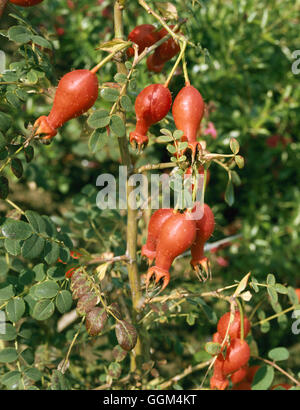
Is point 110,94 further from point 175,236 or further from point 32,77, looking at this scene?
point 175,236

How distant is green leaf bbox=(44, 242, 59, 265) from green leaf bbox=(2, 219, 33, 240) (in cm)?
6

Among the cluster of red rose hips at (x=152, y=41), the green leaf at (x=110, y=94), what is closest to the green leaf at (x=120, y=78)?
A: the green leaf at (x=110, y=94)

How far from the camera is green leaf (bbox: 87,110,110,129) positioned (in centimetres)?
86

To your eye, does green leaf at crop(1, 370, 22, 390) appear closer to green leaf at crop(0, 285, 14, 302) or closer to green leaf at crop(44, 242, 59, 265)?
green leaf at crop(0, 285, 14, 302)

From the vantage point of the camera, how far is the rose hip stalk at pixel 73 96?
2.77 ft

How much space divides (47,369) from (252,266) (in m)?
1.10

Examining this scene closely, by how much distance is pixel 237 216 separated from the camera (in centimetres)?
250

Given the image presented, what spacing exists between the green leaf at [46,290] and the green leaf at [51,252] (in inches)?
2.3

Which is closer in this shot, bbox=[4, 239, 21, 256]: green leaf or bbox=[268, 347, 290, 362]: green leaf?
bbox=[4, 239, 21, 256]: green leaf

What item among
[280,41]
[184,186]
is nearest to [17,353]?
[184,186]

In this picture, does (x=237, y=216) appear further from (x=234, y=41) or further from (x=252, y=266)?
(x=234, y=41)

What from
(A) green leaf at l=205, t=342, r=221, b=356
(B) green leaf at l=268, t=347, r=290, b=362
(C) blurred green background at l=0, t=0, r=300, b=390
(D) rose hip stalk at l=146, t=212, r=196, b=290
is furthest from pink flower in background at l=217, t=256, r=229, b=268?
(D) rose hip stalk at l=146, t=212, r=196, b=290

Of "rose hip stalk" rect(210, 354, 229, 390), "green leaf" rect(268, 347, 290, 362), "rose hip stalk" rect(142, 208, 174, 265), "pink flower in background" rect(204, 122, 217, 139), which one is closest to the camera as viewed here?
"rose hip stalk" rect(142, 208, 174, 265)

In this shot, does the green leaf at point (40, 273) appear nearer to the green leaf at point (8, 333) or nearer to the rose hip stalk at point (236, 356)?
the green leaf at point (8, 333)
